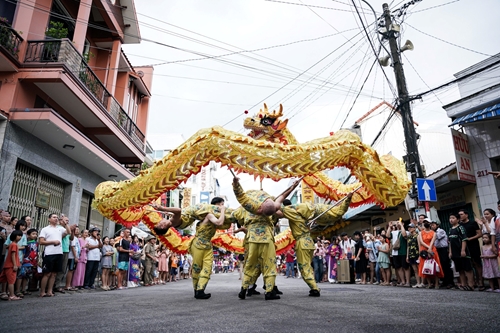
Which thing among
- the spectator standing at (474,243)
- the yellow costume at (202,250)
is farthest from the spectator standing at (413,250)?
the yellow costume at (202,250)

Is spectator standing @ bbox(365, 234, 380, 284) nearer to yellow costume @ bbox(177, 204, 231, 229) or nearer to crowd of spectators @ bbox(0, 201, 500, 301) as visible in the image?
crowd of spectators @ bbox(0, 201, 500, 301)

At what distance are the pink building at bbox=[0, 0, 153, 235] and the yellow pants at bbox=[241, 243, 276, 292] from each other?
6714 millimetres

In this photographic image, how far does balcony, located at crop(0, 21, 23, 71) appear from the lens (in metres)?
8.74

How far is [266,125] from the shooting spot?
251 inches

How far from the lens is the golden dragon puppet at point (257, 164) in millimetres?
5109

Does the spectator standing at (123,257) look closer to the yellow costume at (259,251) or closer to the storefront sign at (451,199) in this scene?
the yellow costume at (259,251)

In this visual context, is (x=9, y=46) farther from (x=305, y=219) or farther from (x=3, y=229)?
(x=305, y=219)

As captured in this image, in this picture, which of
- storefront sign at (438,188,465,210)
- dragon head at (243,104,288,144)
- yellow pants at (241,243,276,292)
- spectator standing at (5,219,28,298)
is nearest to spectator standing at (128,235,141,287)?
spectator standing at (5,219,28,298)

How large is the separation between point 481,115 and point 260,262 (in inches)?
300

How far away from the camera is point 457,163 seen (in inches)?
413

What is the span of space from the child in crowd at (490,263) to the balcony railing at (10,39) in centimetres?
1158

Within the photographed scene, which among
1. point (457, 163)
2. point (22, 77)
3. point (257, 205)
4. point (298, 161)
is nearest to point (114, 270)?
point (22, 77)

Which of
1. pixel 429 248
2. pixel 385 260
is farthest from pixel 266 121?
pixel 385 260

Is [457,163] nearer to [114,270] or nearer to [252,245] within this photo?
[252,245]
